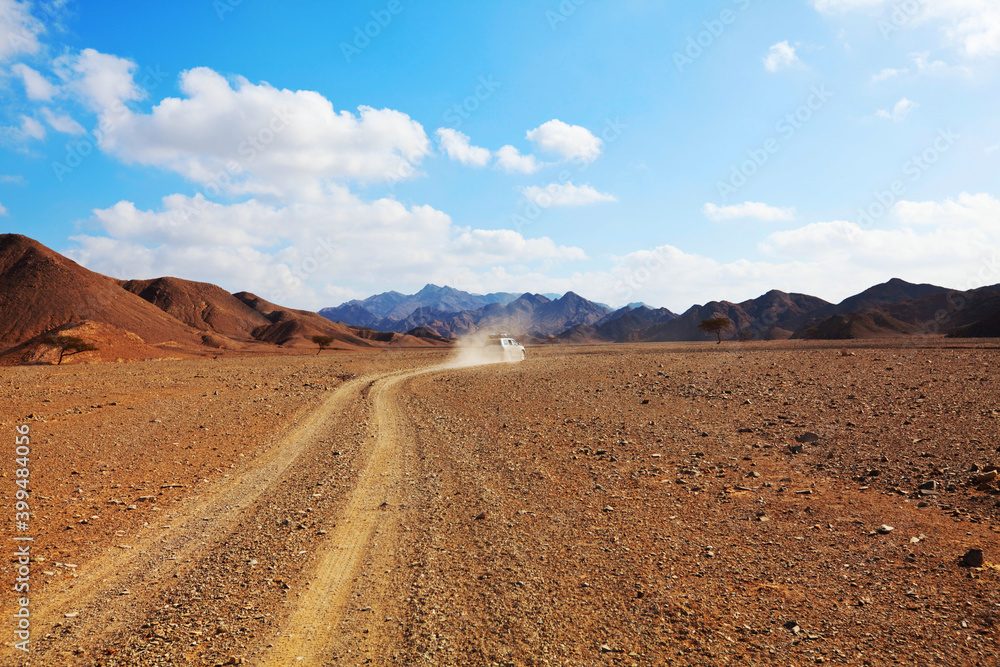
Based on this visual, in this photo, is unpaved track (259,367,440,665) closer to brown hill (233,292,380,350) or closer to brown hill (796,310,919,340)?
brown hill (233,292,380,350)

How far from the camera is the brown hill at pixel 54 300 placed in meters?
68.6

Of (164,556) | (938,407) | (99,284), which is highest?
(99,284)

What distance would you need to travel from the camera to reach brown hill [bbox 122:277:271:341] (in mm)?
122250

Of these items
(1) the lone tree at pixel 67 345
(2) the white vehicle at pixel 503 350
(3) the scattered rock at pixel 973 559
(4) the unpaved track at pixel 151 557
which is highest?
(1) the lone tree at pixel 67 345

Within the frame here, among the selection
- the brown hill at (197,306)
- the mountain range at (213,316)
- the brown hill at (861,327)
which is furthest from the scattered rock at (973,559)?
the brown hill at (197,306)

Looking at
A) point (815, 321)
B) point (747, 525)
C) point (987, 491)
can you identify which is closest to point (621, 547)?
point (747, 525)

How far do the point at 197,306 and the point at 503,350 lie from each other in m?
118

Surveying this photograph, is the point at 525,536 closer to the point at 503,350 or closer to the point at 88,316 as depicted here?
the point at 503,350

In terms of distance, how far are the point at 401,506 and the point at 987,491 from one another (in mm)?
10226

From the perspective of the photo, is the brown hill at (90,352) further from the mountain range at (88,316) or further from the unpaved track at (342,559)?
the unpaved track at (342,559)

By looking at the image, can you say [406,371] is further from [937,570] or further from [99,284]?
[99,284]

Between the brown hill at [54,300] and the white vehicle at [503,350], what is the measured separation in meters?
62.7

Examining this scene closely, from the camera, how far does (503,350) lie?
41406 millimetres

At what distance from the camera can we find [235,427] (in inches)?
638
